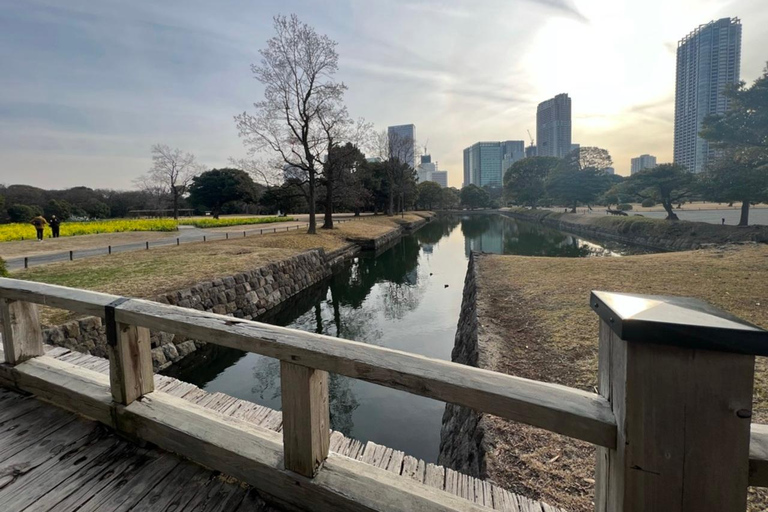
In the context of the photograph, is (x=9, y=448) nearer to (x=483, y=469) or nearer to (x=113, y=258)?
(x=483, y=469)

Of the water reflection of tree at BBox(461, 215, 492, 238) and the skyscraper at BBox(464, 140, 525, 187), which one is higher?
the skyscraper at BBox(464, 140, 525, 187)

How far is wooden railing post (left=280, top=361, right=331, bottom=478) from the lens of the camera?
5.35 feet

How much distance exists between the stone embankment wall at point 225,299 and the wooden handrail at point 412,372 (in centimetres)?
499

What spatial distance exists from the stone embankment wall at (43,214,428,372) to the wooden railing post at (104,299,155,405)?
180 inches

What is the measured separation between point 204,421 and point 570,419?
1841 mm

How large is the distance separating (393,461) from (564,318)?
4.51m

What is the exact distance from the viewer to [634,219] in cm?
2722

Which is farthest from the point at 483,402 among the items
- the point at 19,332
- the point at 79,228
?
the point at 79,228

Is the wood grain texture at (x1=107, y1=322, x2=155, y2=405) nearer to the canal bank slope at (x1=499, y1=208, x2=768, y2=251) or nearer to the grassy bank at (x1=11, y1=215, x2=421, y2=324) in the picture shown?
the grassy bank at (x1=11, y1=215, x2=421, y2=324)

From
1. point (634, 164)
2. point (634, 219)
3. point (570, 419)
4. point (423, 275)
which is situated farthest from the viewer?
point (634, 164)

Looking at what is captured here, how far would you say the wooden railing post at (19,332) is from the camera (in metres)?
2.71

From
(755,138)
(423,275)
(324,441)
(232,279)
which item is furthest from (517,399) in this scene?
(755,138)

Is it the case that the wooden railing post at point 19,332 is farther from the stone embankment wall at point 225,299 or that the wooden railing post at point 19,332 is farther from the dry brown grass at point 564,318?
the dry brown grass at point 564,318

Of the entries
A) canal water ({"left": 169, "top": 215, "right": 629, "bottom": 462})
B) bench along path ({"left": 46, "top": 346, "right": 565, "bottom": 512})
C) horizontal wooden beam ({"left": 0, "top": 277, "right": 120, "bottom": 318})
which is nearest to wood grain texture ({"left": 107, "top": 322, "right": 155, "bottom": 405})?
horizontal wooden beam ({"left": 0, "top": 277, "right": 120, "bottom": 318})
